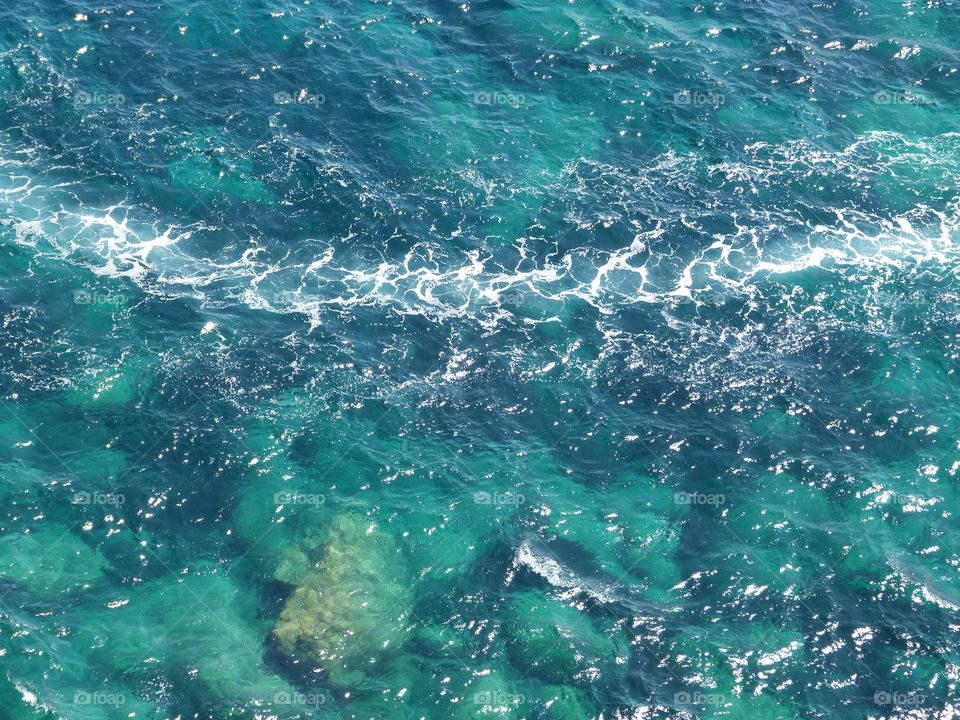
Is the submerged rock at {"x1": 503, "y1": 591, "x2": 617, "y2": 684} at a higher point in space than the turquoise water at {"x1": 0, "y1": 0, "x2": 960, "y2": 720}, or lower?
lower

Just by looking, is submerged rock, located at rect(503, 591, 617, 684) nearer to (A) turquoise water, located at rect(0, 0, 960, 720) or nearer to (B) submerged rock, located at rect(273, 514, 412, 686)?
(A) turquoise water, located at rect(0, 0, 960, 720)

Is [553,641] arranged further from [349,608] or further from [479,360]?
[479,360]

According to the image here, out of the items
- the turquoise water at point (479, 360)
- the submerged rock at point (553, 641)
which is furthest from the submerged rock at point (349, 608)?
the submerged rock at point (553, 641)

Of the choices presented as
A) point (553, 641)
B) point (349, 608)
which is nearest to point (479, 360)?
point (349, 608)

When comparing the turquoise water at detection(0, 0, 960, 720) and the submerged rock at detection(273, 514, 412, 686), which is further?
the turquoise water at detection(0, 0, 960, 720)

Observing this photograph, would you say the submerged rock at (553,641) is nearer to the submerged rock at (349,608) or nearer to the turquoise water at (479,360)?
the turquoise water at (479,360)

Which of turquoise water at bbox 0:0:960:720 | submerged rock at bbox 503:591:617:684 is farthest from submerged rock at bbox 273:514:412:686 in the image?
submerged rock at bbox 503:591:617:684
